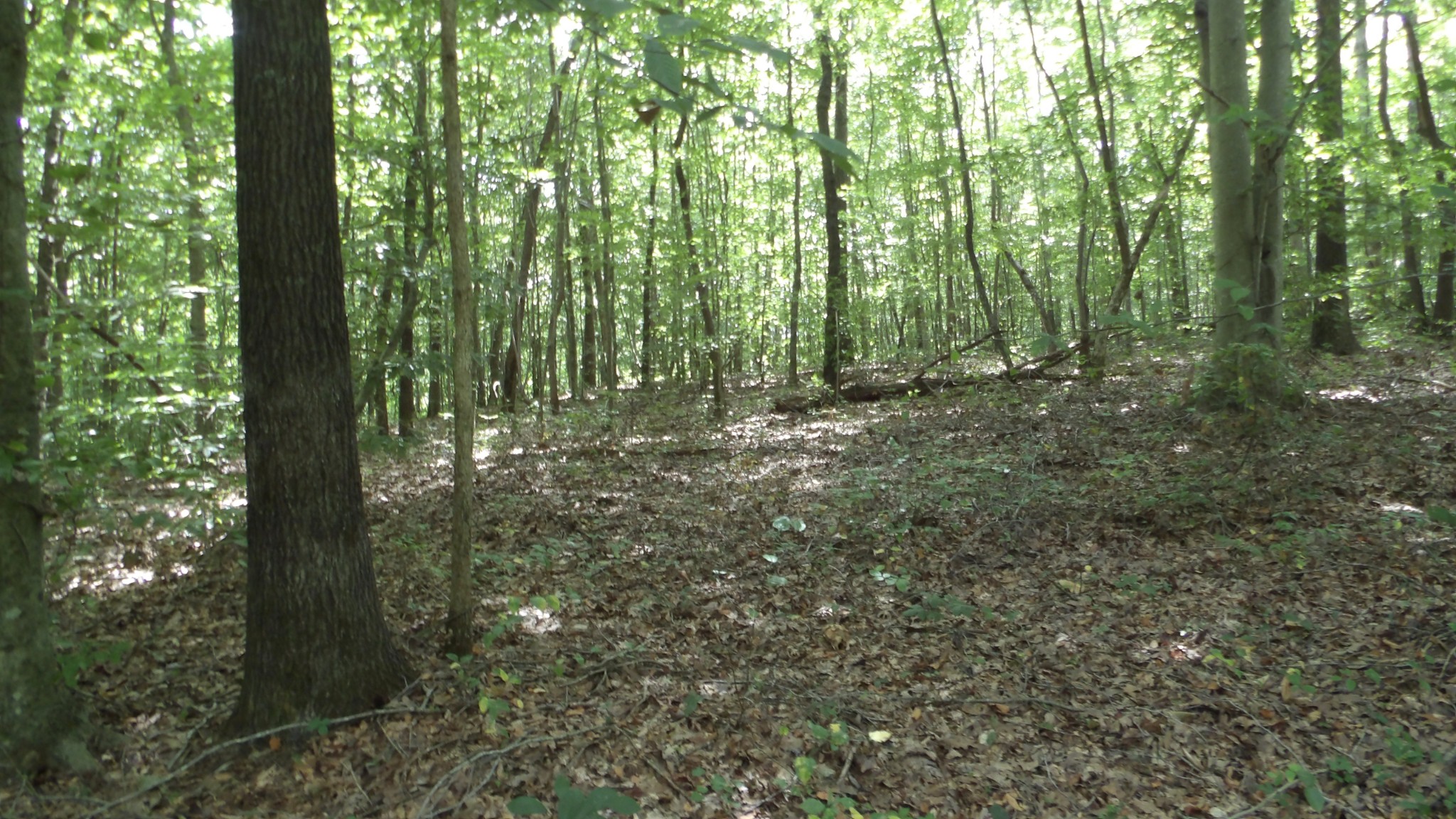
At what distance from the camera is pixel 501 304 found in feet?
29.8

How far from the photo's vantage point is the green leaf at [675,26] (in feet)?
5.13

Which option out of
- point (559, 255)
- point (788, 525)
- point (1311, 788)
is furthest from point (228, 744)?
point (559, 255)

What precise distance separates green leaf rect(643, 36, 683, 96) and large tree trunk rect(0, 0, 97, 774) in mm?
3500

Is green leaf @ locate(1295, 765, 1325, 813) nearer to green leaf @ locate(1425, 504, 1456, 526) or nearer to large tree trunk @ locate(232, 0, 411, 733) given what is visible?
green leaf @ locate(1425, 504, 1456, 526)

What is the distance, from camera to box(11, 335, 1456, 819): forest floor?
11.9 ft

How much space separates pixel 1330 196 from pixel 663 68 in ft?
31.7

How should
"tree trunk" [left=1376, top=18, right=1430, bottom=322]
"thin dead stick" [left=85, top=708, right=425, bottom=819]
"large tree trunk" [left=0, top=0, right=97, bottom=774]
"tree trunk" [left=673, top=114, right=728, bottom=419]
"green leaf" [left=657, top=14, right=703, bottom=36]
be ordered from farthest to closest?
"tree trunk" [left=673, top=114, right=728, bottom=419]
"tree trunk" [left=1376, top=18, right=1430, bottom=322]
"large tree trunk" [left=0, top=0, right=97, bottom=774]
"thin dead stick" [left=85, top=708, right=425, bottom=819]
"green leaf" [left=657, top=14, right=703, bottom=36]

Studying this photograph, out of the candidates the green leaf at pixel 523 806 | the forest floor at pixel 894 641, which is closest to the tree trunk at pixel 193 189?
the forest floor at pixel 894 641

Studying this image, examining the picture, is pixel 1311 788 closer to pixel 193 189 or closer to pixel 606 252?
pixel 193 189

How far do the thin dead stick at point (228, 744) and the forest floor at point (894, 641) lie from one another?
2 centimetres

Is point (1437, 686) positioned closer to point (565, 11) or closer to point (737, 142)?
point (565, 11)

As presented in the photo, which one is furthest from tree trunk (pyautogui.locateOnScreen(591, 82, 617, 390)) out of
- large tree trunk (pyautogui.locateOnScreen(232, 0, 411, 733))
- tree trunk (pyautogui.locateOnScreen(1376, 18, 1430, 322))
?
tree trunk (pyautogui.locateOnScreen(1376, 18, 1430, 322))

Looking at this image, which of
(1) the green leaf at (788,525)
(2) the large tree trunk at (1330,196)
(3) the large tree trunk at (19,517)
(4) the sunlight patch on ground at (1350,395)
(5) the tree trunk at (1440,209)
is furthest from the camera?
(4) the sunlight patch on ground at (1350,395)

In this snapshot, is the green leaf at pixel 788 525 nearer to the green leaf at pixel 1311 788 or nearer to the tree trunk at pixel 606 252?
the green leaf at pixel 1311 788
